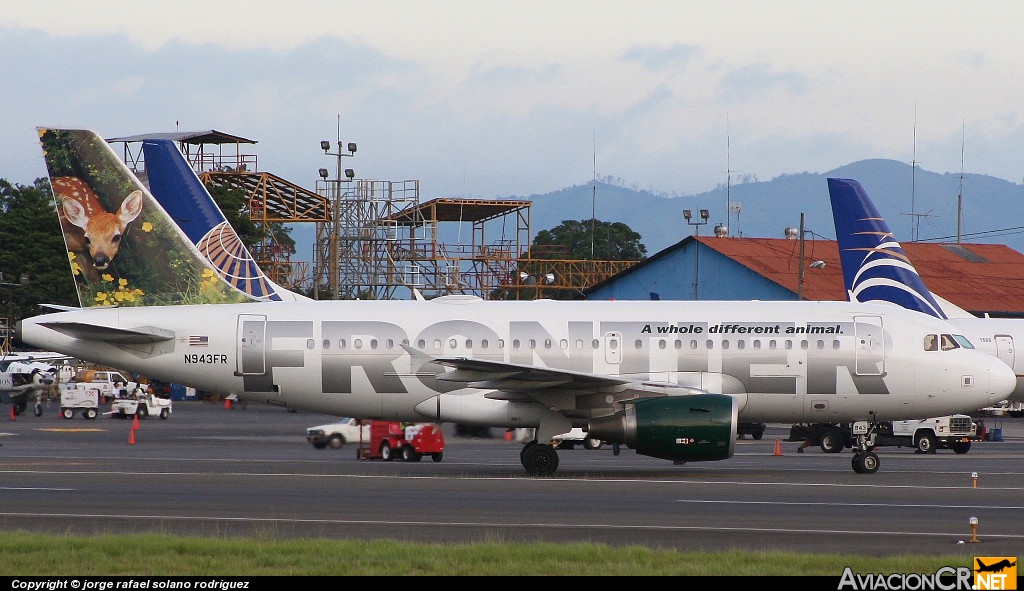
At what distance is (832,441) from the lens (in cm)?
3819

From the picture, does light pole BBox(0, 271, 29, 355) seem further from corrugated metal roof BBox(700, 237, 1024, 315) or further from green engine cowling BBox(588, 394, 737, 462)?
green engine cowling BBox(588, 394, 737, 462)

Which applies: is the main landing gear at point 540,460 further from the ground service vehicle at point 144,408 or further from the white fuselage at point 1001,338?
the ground service vehicle at point 144,408

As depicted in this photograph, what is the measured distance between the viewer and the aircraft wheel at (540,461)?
85.5 ft

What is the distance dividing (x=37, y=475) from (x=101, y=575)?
14.4 m

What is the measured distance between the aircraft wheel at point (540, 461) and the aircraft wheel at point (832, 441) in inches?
588

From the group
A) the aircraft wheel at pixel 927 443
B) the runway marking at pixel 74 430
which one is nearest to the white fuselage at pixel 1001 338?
the aircraft wheel at pixel 927 443

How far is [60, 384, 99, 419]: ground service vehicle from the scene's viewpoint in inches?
2151

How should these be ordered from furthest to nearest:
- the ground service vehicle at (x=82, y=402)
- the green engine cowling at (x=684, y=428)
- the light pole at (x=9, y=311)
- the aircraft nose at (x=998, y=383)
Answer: the light pole at (x=9, y=311) → the ground service vehicle at (x=82, y=402) → the aircraft nose at (x=998, y=383) → the green engine cowling at (x=684, y=428)

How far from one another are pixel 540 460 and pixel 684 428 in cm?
342

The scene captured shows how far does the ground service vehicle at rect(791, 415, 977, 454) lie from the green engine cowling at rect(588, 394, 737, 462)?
14.3 metres

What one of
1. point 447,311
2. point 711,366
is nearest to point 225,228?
point 447,311

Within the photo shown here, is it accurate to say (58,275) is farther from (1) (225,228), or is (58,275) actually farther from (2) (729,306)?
(2) (729,306)

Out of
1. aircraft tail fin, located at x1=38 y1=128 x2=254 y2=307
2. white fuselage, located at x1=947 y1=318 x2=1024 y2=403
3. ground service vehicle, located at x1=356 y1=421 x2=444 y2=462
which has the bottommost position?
ground service vehicle, located at x1=356 y1=421 x2=444 y2=462

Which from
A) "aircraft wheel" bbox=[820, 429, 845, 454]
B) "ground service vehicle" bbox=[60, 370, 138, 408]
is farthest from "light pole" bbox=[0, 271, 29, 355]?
"aircraft wheel" bbox=[820, 429, 845, 454]
